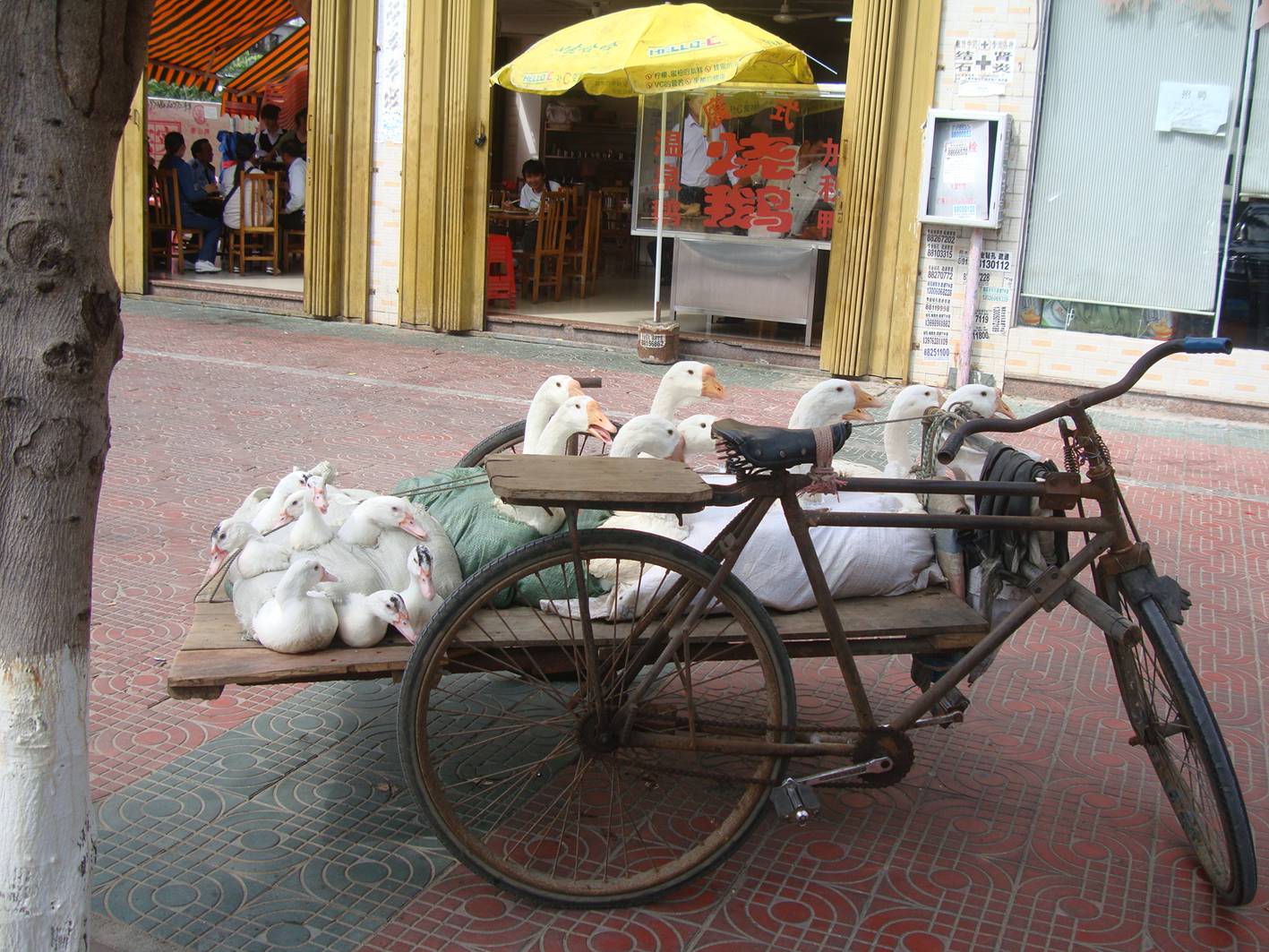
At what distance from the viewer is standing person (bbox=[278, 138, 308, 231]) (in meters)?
15.7

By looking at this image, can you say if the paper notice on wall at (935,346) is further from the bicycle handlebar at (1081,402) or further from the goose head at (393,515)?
the goose head at (393,515)

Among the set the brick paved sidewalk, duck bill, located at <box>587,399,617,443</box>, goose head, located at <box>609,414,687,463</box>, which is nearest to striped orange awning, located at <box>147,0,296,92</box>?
the brick paved sidewalk

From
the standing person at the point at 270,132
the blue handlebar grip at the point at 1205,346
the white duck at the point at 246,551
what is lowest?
the white duck at the point at 246,551

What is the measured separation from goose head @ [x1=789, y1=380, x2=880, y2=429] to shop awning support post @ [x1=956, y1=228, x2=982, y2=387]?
19.8ft

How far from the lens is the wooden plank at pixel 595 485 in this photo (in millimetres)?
2898

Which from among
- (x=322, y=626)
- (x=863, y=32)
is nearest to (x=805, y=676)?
(x=322, y=626)

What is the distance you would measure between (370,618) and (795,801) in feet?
3.81

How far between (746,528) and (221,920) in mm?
1554

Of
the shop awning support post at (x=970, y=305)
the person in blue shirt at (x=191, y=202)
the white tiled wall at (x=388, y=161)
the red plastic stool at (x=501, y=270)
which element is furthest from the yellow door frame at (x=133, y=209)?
the shop awning support post at (x=970, y=305)

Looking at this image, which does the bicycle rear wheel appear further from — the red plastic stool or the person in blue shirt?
the person in blue shirt

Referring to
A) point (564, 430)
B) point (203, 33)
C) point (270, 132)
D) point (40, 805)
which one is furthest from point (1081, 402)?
point (203, 33)

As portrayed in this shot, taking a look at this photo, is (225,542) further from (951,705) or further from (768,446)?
(951,705)

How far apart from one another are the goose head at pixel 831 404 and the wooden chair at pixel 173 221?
1261 cm

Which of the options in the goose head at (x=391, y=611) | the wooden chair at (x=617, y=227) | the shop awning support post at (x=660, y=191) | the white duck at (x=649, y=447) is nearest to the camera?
the goose head at (x=391, y=611)
